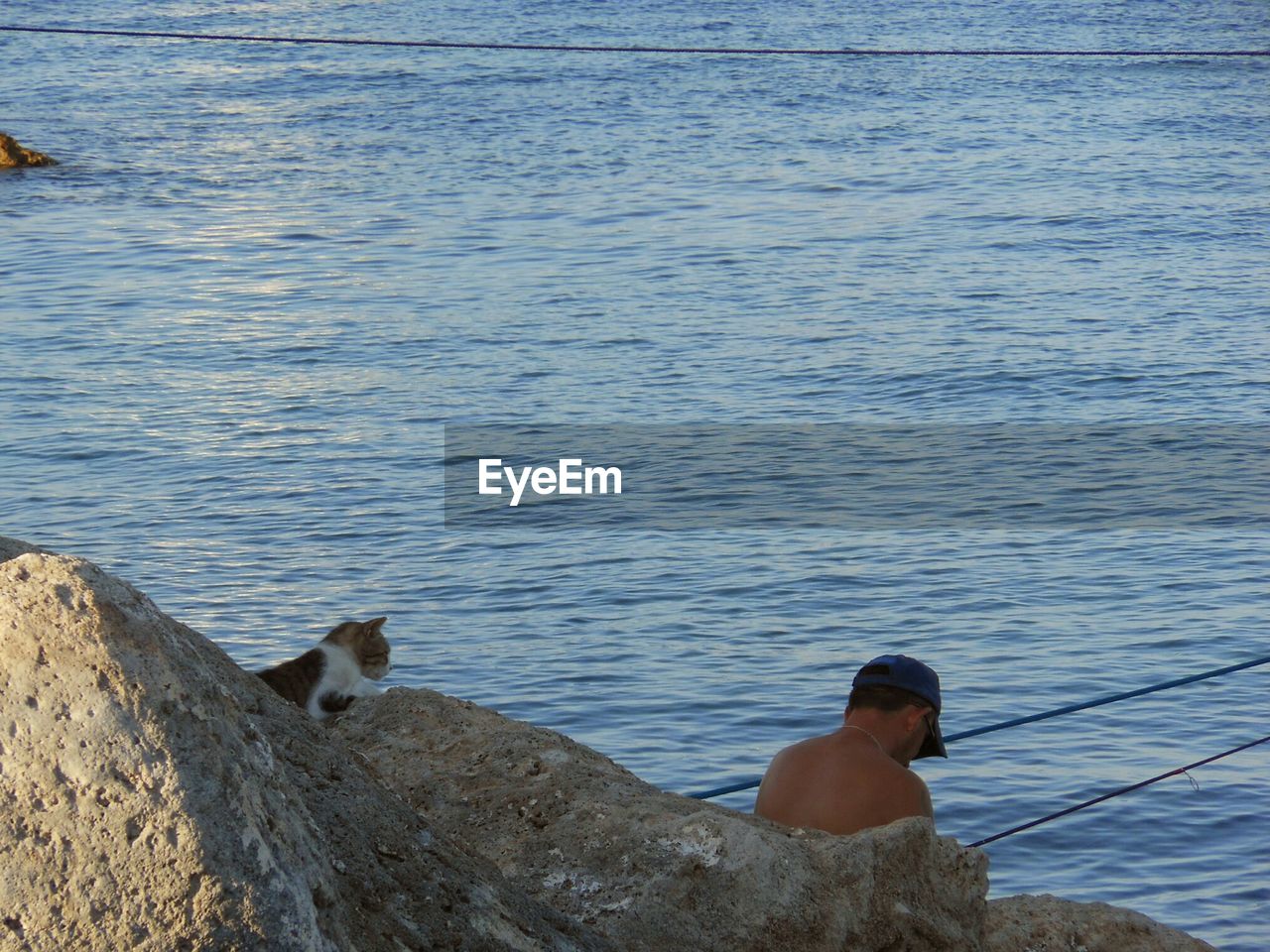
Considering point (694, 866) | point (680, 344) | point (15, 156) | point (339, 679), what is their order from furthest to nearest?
point (15, 156)
point (680, 344)
point (339, 679)
point (694, 866)

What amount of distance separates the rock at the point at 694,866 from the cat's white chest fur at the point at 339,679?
1.74 meters

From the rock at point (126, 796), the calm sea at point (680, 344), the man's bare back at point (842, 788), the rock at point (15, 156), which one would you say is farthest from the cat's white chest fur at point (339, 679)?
the rock at point (15, 156)

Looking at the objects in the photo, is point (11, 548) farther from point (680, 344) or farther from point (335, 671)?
point (680, 344)

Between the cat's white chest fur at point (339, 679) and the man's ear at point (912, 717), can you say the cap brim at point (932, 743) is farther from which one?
the cat's white chest fur at point (339, 679)

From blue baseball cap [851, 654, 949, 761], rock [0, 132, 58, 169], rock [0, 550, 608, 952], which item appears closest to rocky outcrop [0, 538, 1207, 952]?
rock [0, 550, 608, 952]

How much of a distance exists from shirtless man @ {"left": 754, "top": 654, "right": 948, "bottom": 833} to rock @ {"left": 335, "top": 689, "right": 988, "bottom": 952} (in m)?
0.25

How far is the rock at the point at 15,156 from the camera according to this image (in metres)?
24.5

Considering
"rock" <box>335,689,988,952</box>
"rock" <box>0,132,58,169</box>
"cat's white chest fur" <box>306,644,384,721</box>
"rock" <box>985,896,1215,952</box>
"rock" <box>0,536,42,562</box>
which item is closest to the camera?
"rock" <box>0,536,42,562</box>

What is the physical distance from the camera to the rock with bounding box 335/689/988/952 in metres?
3.65

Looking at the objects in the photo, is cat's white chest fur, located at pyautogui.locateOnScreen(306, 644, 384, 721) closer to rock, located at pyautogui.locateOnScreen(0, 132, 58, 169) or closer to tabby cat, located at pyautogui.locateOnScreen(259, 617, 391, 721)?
tabby cat, located at pyautogui.locateOnScreen(259, 617, 391, 721)

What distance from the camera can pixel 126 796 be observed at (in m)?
2.18

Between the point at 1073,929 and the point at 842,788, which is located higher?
the point at 842,788

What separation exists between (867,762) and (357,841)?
71.9 inches

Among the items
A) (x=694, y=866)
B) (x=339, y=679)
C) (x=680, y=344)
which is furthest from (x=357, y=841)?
(x=680, y=344)
